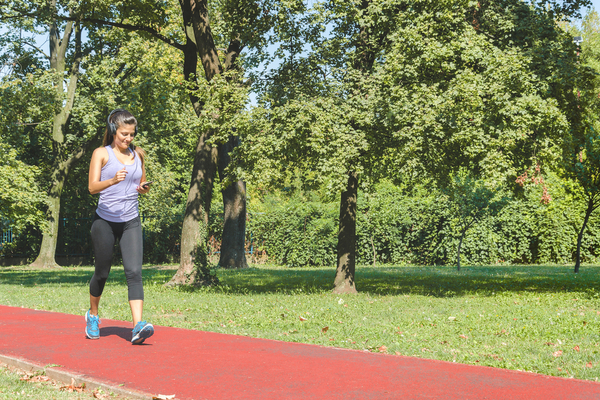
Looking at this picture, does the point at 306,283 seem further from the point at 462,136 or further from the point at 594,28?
the point at 594,28

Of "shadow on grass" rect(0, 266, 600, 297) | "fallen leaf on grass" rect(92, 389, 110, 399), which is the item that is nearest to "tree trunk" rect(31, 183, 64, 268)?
"shadow on grass" rect(0, 266, 600, 297)

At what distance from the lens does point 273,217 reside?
26203mm

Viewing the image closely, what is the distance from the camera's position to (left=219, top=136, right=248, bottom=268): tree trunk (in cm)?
2167

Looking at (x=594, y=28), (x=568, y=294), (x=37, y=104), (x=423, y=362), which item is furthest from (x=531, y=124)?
(x=594, y=28)

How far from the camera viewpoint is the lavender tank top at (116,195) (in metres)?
5.42

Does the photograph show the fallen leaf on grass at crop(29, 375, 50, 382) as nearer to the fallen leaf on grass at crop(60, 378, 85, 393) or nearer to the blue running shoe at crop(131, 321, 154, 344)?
the fallen leaf on grass at crop(60, 378, 85, 393)

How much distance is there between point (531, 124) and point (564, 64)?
1.94 meters

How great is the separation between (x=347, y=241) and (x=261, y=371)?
866 centimetres

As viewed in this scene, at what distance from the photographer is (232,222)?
2159cm

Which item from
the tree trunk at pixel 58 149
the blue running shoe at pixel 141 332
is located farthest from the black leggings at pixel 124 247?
the tree trunk at pixel 58 149

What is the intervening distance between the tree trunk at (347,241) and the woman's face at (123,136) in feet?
25.3

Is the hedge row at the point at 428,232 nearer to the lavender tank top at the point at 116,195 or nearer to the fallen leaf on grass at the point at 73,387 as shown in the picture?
the lavender tank top at the point at 116,195

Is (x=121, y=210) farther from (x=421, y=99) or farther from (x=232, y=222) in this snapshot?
(x=232, y=222)

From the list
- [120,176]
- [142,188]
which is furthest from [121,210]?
[120,176]
